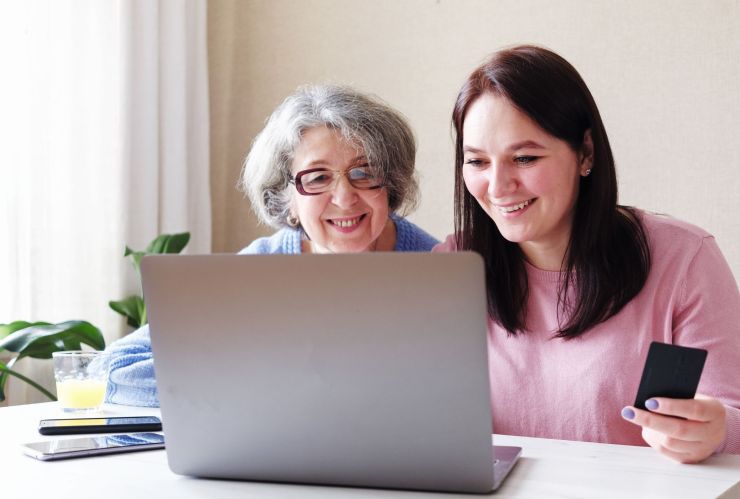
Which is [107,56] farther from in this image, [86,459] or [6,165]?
[86,459]

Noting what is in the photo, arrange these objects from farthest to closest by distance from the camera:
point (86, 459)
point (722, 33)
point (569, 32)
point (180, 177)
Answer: point (180, 177)
point (569, 32)
point (722, 33)
point (86, 459)

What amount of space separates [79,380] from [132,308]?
4.44 ft

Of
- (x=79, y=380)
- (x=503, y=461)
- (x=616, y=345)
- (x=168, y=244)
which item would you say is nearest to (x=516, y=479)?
(x=503, y=461)

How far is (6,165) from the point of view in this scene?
258 centimetres

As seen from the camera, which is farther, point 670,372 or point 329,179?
point 329,179

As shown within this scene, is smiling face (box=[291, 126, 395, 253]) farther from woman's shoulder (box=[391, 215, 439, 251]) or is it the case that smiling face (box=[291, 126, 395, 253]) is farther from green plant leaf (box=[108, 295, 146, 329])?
green plant leaf (box=[108, 295, 146, 329])

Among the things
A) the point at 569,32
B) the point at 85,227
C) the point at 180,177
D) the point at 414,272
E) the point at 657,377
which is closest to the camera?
the point at 414,272

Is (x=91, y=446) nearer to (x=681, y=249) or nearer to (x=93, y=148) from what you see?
(x=681, y=249)

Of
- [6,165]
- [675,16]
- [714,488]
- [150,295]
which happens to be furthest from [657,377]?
[6,165]

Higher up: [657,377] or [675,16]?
[675,16]

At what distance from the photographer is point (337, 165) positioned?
72.0 inches

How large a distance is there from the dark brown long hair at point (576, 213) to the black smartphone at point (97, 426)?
0.64 meters

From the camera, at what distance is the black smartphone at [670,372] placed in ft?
3.29

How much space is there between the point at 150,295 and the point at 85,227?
1.94m
